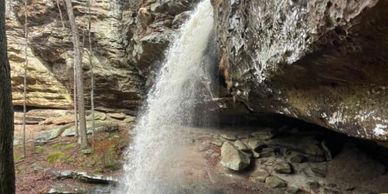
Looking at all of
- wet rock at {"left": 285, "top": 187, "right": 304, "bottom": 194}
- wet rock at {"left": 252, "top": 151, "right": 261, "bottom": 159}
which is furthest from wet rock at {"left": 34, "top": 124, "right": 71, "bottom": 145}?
wet rock at {"left": 285, "top": 187, "right": 304, "bottom": 194}

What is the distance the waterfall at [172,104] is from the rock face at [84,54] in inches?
114

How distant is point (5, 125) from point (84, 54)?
16.0 m

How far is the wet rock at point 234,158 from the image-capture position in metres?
12.4

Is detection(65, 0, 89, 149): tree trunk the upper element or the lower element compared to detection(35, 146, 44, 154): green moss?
upper

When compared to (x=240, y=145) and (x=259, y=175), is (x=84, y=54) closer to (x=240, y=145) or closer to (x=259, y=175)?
(x=240, y=145)

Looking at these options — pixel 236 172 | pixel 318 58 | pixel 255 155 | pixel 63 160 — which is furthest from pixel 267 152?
pixel 63 160

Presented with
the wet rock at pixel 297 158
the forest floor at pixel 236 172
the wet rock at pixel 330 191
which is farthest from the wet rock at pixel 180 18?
the wet rock at pixel 330 191

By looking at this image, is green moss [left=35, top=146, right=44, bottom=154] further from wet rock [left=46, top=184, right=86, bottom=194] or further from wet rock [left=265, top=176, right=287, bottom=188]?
wet rock [left=265, top=176, right=287, bottom=188]

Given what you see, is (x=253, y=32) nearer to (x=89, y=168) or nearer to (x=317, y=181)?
(x=317, y=181)

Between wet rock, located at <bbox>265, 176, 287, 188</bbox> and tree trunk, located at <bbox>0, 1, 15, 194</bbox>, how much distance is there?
8.83 meters

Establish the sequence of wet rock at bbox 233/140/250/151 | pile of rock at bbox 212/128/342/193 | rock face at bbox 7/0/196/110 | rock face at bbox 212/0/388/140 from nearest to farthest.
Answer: rock face at bbox 212/0/388/140 → pile of rock at bbox 212/128/342/193 → wet rock at bbox 233/140/250/151 → rock face at bbox 7/0/196/110

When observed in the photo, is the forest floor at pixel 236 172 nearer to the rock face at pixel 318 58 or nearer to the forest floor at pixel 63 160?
the forest floor at pixel 63 160

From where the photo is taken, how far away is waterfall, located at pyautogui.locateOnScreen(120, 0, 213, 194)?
533 inches

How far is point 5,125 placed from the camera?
422cm
